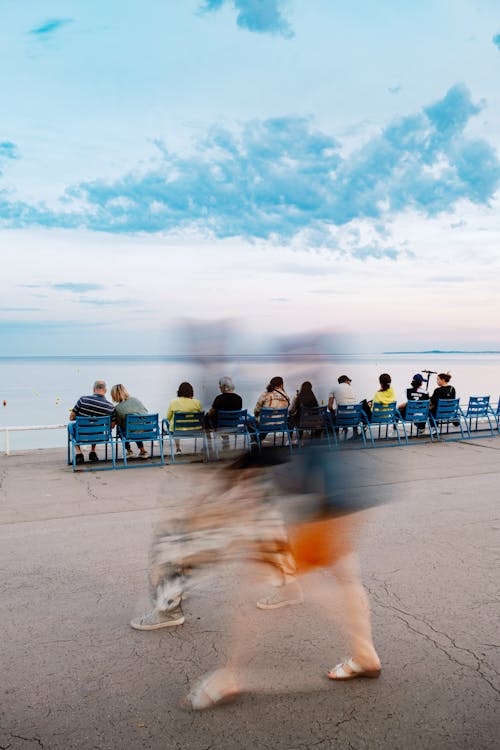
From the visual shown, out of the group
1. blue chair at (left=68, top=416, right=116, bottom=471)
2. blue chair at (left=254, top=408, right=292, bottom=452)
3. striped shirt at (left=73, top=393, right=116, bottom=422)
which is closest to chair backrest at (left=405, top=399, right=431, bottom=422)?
blue chair at (left=254, top=408, right=292, bottom=452)

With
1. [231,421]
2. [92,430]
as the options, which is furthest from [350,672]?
[92,430]

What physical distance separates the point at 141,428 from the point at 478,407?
24.5 ft

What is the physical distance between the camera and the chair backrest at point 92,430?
33.7 ft

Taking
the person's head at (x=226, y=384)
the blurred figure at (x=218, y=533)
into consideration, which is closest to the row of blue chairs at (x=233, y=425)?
the person's head at (x=226, y=384)

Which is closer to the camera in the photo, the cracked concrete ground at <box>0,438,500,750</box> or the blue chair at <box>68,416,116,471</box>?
the cracked concrete ground at <box>0,438,500,750</box>

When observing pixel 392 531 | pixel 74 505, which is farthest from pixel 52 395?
pixel 392 531

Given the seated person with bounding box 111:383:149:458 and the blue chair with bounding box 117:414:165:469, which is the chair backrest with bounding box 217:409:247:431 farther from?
the seated person with bounding box 111:383:149:458

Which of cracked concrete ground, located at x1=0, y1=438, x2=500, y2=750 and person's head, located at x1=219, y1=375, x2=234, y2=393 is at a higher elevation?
person's head, located at x1=219, y1=375, x2=234, y2=393

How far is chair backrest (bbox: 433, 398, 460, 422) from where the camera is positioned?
13477 mm

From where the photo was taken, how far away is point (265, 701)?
3.24 m

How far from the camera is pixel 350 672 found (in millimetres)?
3412

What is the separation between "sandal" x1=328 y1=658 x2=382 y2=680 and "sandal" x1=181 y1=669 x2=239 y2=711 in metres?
0.52

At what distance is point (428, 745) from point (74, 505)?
570 cm

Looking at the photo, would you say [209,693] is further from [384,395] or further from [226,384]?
[384,395]
